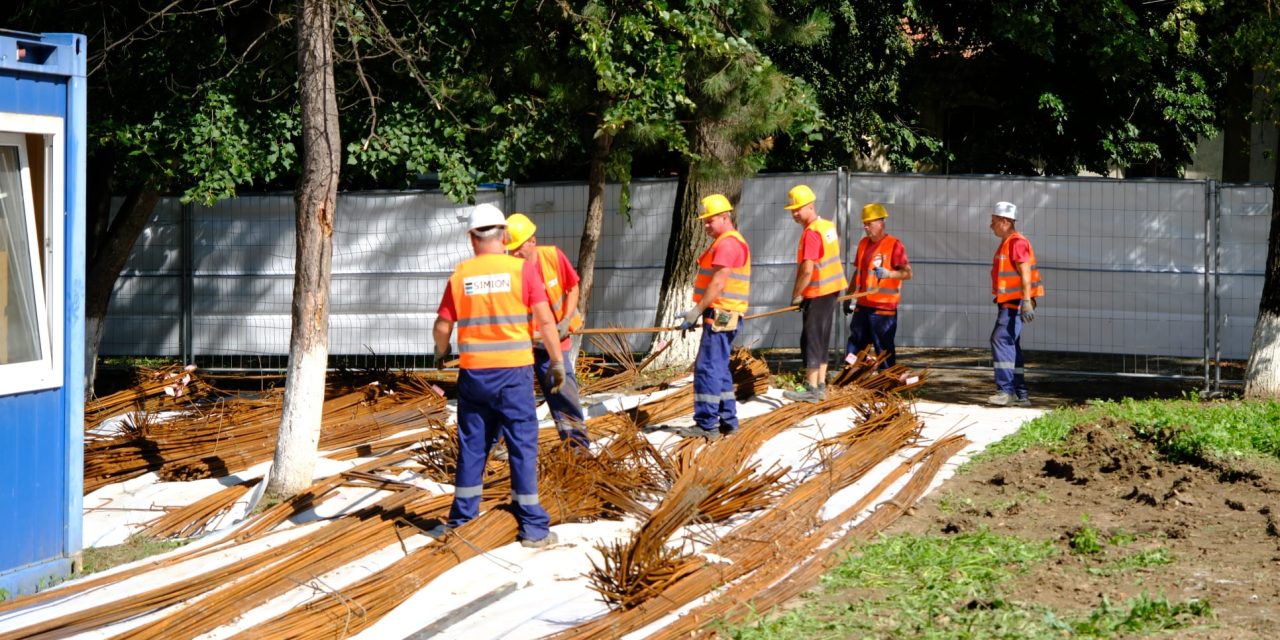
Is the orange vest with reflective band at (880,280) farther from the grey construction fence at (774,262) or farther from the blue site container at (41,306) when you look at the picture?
the blue site container at (41,306)

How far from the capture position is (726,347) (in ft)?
33.7

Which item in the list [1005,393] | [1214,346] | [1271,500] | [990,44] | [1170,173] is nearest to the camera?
[1271,500]

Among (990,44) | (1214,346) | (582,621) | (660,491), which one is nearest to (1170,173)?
(990,44)

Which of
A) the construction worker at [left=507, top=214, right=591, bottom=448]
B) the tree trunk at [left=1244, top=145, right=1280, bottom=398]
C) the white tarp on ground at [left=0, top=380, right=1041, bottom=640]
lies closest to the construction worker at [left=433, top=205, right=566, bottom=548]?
the white tarp on ground at [left=0, top=380, right=1041, bottom=640]

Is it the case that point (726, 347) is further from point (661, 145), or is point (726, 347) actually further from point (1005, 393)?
point (661, 145)

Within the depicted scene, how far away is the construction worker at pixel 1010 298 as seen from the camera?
469 inches

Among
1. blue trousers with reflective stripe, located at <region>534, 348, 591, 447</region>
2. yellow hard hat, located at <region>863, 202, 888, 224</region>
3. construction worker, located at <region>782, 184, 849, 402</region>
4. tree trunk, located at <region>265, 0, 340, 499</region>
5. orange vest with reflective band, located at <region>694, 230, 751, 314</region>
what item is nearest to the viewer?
tree trunk, located at <region>265, 0, 340, 499</region>

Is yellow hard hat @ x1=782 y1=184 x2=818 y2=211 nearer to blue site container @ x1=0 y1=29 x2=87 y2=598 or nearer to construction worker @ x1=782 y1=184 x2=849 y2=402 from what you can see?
construction worker @ x1=782 y1=184 x2=849 y2=402

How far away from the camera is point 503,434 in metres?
7.71

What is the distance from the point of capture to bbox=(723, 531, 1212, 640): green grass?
580cm

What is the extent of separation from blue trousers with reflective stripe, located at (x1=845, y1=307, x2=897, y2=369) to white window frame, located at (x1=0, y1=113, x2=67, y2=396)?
6.86 metres

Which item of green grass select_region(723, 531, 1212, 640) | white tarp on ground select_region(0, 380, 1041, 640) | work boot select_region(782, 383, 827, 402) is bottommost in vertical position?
white tarp on ground select_region(0, 380, 1041, 640)

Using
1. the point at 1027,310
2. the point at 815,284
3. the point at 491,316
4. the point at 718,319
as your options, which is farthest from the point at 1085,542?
the point at 1027,310

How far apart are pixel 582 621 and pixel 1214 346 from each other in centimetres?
885
